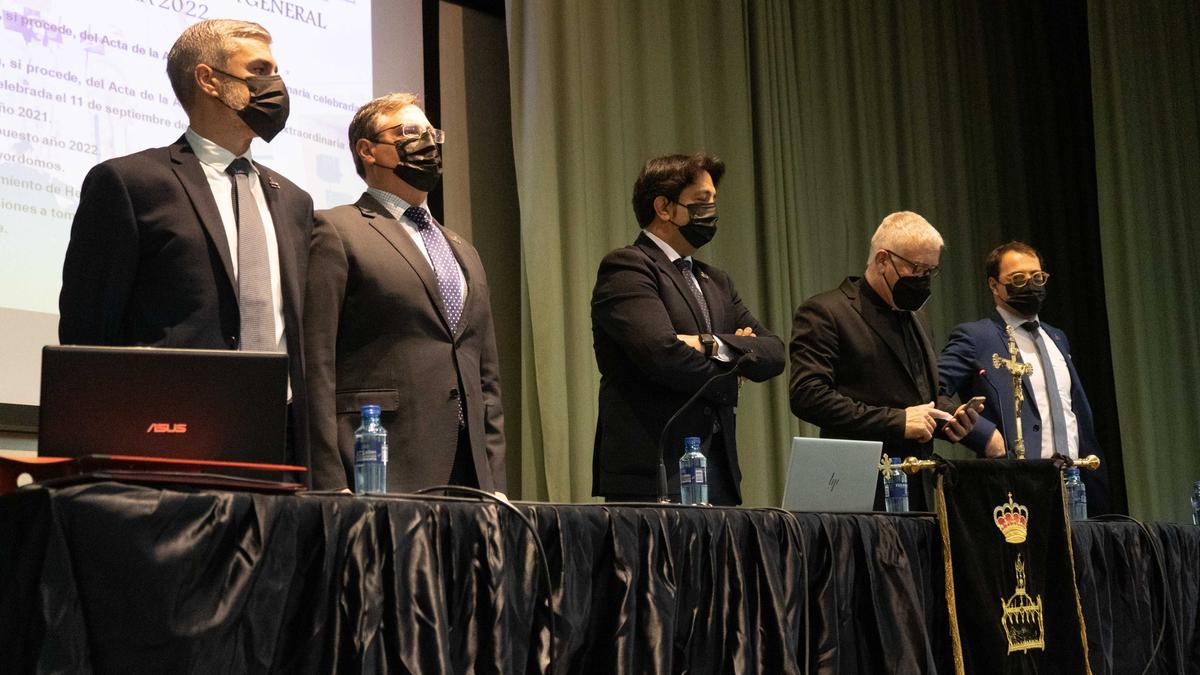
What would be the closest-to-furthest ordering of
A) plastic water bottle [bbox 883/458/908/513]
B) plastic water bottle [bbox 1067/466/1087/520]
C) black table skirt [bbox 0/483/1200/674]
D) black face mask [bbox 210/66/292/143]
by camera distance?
black table skirt [bbox 0/483/1200/674], black face mask [bbox 210/66/292/143], plastic water bottle [bbox 883/458/908/513], plastic water bottle [bbox 1067/466/1087/520]

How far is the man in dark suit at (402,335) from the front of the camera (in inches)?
98.0

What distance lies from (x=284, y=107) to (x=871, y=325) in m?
1.64

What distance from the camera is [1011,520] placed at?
2.70 meters

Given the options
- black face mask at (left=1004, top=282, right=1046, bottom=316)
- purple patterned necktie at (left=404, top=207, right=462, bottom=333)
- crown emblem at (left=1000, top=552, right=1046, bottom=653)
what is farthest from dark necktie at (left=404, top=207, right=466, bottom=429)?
black face mask at (left=1004, top=282, right=1046, bottom=316)

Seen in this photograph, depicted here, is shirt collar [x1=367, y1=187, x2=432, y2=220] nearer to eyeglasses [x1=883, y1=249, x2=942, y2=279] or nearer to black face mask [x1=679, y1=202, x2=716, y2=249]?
black face mask [x1=679, y1=202, x2=716, y2=249]

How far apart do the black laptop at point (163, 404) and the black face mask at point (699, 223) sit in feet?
5.64

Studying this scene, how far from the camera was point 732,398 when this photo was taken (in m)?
3.07

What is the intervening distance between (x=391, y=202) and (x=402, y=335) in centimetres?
35

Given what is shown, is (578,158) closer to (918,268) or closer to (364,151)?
(918,268)

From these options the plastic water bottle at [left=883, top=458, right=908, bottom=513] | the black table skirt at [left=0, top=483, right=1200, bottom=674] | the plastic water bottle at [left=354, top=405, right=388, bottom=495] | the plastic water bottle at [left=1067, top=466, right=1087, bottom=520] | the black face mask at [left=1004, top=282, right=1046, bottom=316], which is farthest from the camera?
the black face mask at [left=1004, top=282, right=1046, bottom=316]

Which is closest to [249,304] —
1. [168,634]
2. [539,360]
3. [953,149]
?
[168,634]

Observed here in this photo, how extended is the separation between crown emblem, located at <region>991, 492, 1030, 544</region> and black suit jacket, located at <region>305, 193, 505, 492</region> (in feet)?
3.29

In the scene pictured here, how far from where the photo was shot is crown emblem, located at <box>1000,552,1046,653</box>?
8.54 feet

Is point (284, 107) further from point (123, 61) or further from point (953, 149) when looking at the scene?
point (953, 149)
